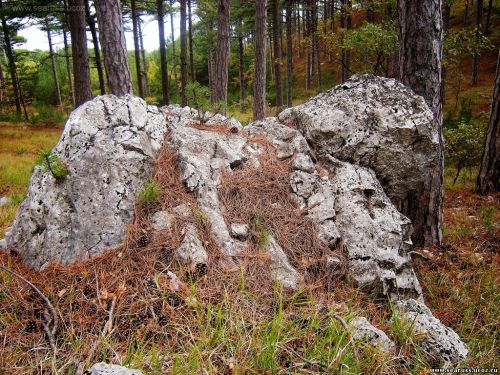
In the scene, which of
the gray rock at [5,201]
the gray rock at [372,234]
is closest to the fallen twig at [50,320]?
the gray rock at [372,234]

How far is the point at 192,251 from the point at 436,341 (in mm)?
1842

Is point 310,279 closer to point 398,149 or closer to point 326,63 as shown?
point 398,149

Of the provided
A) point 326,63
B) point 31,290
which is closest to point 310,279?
point 31,290

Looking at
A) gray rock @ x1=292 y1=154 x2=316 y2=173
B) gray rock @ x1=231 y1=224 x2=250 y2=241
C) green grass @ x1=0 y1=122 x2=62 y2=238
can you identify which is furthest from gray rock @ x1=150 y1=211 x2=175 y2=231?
gray rock @ x1=292 y1=154 x2=316 y2=173

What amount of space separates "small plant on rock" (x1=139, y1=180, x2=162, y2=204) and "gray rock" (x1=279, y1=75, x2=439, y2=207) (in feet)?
6.13

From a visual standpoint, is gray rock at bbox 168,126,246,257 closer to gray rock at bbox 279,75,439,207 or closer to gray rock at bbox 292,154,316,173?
gray rock at bbox 292,154,316,173

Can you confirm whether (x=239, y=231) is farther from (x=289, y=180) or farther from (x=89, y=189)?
(x=89, y=189)

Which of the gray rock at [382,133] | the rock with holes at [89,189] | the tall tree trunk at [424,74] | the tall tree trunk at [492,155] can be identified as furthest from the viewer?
the tall tree trunk at [492,155]

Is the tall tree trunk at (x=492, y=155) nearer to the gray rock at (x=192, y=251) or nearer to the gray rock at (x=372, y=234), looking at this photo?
the gray rock at (x=372, y=234)

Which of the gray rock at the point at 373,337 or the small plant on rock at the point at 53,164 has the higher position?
the small plant on rock at the point at 53,164

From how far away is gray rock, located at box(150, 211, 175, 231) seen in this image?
2.87 m

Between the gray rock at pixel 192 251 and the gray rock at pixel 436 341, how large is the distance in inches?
61.6

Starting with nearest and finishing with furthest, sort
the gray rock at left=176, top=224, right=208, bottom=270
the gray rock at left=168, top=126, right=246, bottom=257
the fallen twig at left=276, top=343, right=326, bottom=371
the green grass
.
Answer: the fallen twig at left=276, top=343, right=326, bottom=371 → the gray rock at left=176, top=224, right=208, bottom=270 → the gray rock at left=168, top=126, right=246, bottom=257 → the green grass

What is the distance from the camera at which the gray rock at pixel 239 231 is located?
299cm
